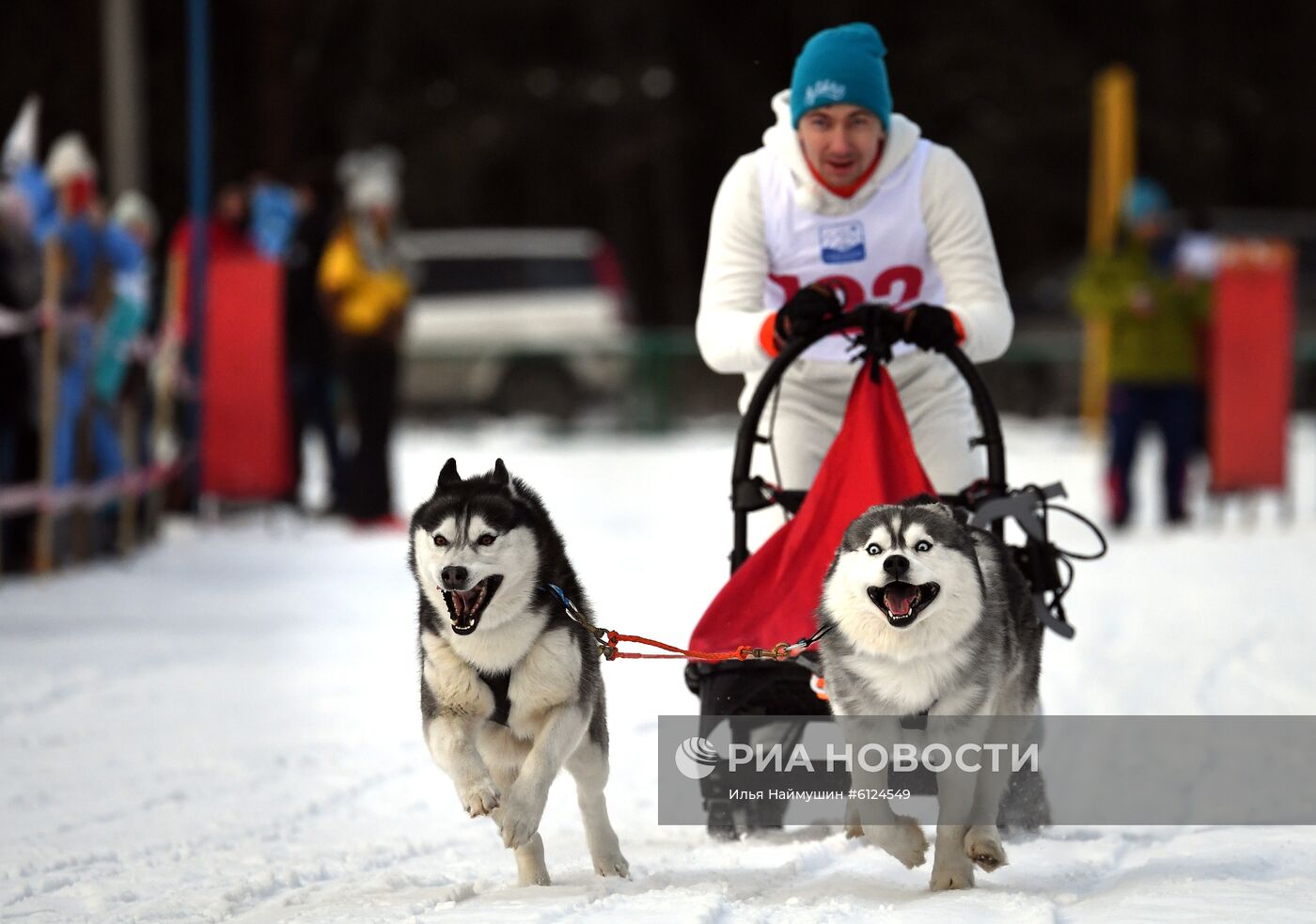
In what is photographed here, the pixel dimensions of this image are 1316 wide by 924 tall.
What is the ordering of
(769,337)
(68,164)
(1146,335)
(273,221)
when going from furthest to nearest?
(273,221), (1146,335), (68,164), (769,337)

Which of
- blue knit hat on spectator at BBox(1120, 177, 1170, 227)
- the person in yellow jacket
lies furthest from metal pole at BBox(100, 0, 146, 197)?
blue knit hat on spectator at BBox(1120, 177, 1170, 227)

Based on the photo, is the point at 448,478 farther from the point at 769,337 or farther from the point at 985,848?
the point at 985,848

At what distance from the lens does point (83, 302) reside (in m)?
10.4

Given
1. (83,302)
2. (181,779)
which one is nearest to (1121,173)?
(83,302)

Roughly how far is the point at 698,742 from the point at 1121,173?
1559 centimetres

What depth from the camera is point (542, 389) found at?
20312 millimetres

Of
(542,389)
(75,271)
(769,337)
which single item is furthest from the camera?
(542,389)

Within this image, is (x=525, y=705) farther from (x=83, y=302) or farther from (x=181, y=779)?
(x=83, y=302)

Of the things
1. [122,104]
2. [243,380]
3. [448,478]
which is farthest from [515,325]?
[448,478]

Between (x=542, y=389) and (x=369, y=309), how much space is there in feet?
26.4

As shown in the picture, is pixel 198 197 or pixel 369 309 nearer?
pixel 369 309

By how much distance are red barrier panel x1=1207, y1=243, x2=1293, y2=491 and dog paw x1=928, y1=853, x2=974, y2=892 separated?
30.4 ft

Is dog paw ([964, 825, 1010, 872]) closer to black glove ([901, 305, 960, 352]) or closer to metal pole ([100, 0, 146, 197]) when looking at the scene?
black glove ([901, 305, 960, 352])
